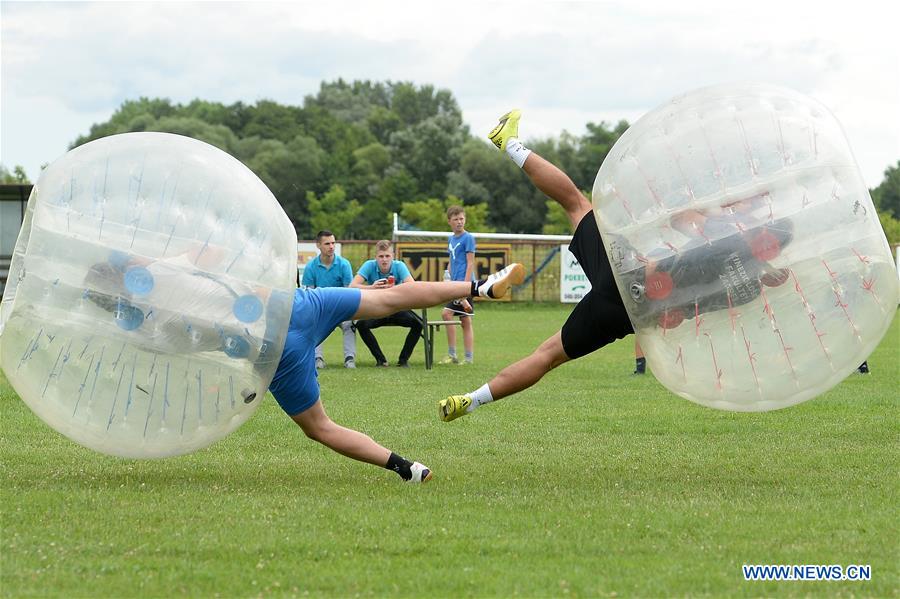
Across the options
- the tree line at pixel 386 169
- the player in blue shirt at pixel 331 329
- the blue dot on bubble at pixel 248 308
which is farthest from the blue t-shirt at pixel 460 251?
the tree line at pixel 386 169

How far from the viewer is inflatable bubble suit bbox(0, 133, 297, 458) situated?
19.8 ft

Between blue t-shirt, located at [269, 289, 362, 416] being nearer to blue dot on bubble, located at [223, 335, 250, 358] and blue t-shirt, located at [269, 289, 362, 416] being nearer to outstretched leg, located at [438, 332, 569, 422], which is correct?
blue dot on bubble, located at [223, 335, 250, 358]

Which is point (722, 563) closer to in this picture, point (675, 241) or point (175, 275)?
point (675, 241)

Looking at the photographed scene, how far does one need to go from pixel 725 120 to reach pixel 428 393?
603 cm

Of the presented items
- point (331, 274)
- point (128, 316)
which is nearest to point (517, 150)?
point (128, 316)

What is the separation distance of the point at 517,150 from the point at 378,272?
23.3 ft

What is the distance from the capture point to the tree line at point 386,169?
71875mm

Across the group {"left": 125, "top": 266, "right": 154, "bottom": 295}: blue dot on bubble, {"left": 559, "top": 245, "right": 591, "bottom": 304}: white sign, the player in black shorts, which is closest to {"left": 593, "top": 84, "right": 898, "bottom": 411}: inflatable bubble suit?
the player in black shorts

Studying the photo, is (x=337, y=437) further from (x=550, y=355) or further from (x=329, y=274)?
(x=329, y=274)

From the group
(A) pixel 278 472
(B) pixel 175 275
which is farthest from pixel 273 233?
(A) pixel 278 472

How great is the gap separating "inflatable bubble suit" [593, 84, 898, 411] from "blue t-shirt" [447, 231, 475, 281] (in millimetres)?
8424

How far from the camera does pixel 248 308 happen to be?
6164mm

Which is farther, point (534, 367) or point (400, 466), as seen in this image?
point (534, 367)

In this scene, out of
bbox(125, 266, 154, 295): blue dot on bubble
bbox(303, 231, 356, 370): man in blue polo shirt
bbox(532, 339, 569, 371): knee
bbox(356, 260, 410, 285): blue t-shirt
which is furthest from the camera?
bbox(303, 231, 356, 370): man in blue polo shirt
